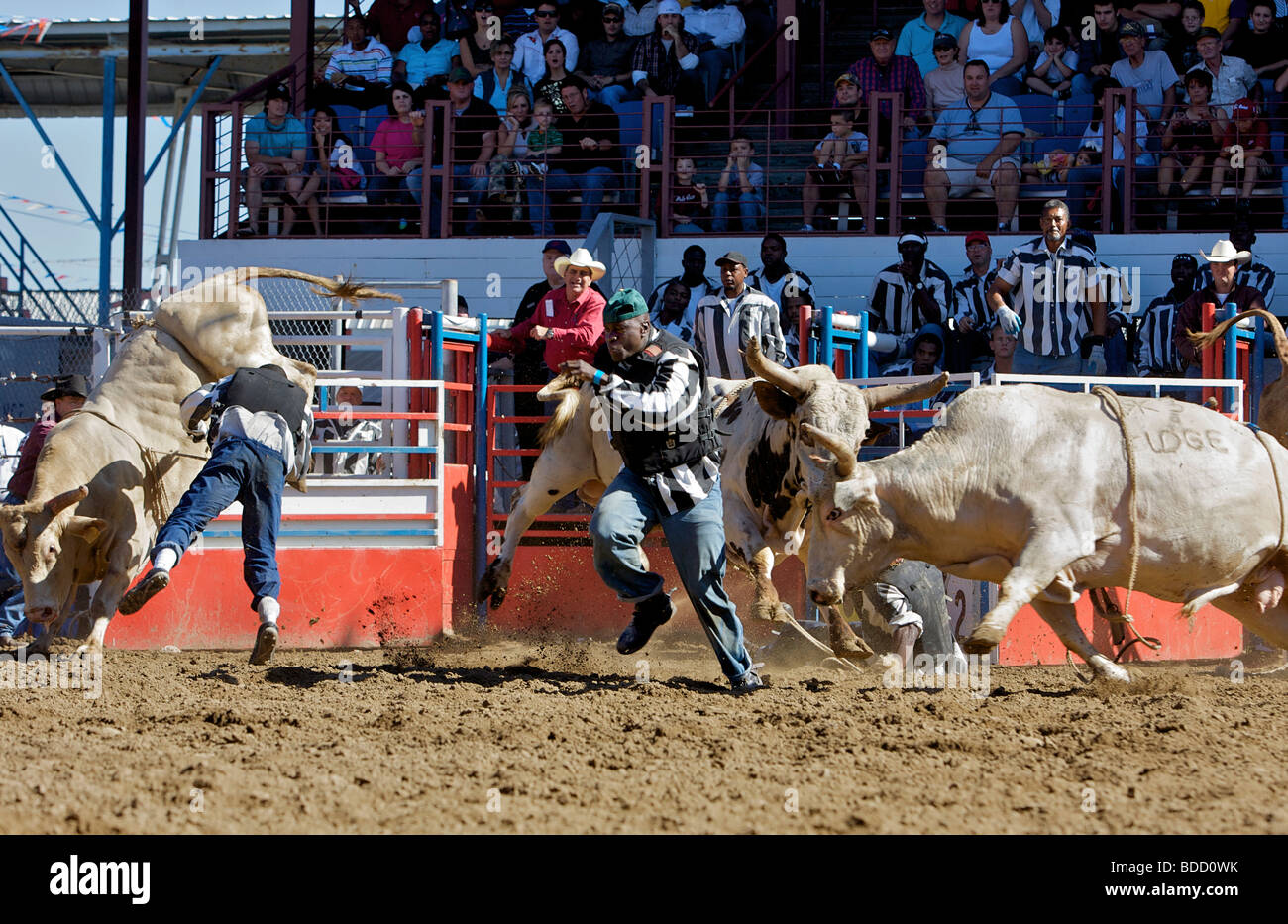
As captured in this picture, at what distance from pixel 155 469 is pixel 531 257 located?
6430mm

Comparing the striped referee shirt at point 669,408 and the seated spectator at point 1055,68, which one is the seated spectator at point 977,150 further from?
the striped referee shirt at point 669,408

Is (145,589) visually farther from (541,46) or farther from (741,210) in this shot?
(541,46)

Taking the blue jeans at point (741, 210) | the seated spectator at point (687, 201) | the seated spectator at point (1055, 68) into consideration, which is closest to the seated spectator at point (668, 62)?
the seated spectator at point (687, 201)

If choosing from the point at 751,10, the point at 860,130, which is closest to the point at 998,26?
the point at 860,130

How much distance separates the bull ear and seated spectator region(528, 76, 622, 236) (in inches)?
260

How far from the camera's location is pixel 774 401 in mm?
6953

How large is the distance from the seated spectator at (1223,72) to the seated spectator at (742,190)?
3764mm

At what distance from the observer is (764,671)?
7.77 metres

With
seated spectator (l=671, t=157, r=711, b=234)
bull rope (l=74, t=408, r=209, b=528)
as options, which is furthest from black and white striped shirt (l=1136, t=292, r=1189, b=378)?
bull rope (l=74, t=408, r=209, b=528)

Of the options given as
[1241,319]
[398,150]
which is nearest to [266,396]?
[1241,319]
